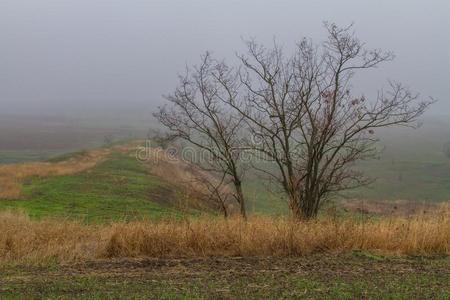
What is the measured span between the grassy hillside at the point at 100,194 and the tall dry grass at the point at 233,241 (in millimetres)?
13423

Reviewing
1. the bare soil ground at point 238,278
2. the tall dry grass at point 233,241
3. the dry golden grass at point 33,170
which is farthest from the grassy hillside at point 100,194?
the bare soil ground at point 238,278

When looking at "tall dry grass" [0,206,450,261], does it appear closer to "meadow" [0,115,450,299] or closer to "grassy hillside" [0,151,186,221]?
"meadow" [0,115,450,299]

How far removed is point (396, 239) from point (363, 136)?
22.2 ft

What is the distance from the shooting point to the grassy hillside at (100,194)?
28328 mm

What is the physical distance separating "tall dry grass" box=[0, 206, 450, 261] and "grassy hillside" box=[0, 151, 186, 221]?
13423mm

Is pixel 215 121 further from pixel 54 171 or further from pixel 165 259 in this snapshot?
pixel 54 171

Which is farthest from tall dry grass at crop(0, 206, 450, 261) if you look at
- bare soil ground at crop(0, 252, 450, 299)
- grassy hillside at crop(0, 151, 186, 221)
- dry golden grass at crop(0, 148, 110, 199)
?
dry golden grass at crop(0, 148, 110, 199)

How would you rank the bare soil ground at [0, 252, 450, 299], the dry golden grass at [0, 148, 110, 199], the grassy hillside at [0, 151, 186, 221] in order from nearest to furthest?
the bare soil ground at [0, 252, 450, 299], the grassy hillside at [0, 151, 186, 221], the dry golden grass at [0, 148, 110, 199]

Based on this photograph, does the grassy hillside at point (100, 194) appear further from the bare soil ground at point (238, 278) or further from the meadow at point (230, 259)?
the bare soil ground at point (238, 278)

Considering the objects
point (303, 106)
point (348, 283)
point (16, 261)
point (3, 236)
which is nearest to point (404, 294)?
point (348, 283)

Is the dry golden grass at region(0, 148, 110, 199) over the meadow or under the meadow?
over

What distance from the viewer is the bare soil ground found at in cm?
771

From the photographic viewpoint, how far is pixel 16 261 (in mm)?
10570

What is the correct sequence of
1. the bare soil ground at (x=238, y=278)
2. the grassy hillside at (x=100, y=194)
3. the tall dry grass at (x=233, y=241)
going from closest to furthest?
the bare soil ground at (x=238, y=278) < the tall dry grass at (x=233, y=241) < the grassy hillside at (x=100, y=194)
